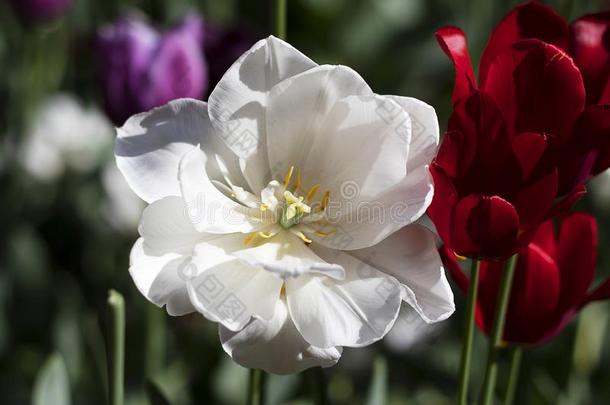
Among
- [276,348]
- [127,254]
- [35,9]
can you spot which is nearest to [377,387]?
[276,348]

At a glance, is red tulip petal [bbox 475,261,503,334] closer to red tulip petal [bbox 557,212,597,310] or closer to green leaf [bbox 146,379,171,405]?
red tulip petal [bbox 557,212,597,310]

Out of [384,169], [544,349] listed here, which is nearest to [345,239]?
[384,169]

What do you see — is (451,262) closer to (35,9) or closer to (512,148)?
(512,148)

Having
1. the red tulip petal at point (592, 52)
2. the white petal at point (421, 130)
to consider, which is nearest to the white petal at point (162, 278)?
the white petal at point (421, 130)

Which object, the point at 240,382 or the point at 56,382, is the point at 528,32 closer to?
the point at 56,382

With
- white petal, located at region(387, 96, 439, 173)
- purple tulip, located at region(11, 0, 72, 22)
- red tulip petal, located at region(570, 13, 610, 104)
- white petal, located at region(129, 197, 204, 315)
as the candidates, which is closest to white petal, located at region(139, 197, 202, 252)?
white petal, located at region(129, 197, 204, 315)
